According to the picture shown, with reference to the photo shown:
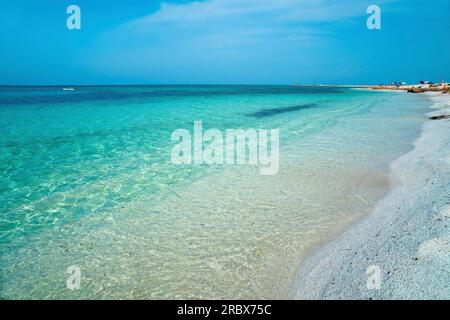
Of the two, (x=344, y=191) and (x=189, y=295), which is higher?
(x=344, y=191)

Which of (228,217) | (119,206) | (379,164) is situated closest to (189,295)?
(228,217)

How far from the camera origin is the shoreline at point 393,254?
Result: 12.4 feet

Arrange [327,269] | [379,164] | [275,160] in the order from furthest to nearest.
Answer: [275,160] < [379,164] < [327,269]

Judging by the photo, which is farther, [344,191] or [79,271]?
[344,191]

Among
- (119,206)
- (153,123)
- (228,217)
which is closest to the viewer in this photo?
(228,217)

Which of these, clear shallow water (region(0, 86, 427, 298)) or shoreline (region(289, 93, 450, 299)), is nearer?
shoreline (region(289, 93, 450, 299))

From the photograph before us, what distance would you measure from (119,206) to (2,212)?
2.51m

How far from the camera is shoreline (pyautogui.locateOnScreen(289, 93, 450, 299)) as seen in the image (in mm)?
3766

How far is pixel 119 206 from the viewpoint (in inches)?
278

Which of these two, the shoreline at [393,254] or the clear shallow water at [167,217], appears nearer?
the shoreline at [393,254]

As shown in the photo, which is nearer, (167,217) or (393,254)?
(393,254)

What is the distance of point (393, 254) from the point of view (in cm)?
449
